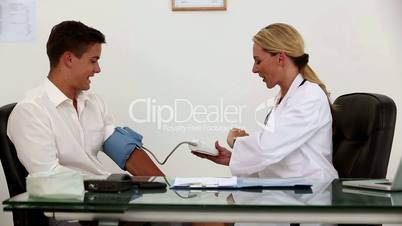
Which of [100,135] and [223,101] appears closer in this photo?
[100,135]

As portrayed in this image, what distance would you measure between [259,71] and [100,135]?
0.78 meters

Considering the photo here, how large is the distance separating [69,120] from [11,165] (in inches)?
16.3

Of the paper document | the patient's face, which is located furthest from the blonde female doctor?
the patient's face

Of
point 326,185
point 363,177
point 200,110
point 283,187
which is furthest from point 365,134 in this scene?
point 200,110

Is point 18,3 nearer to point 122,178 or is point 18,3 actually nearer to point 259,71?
point 259,71

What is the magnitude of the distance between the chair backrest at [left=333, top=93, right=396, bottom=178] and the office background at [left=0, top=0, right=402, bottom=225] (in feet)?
2.25

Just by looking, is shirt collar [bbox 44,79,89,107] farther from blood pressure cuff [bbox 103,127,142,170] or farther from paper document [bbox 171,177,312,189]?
paper document [bbox 171,177,312,189]

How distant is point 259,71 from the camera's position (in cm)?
261

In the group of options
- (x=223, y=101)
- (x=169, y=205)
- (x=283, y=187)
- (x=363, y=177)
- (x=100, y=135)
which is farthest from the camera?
(x=223, y=101)

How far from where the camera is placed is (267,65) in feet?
8.28

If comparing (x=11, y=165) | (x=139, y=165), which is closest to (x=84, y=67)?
(x=139, y=165)

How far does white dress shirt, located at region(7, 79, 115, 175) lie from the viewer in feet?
6.98

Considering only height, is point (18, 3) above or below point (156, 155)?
above

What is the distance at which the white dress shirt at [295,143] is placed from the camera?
2.18m
